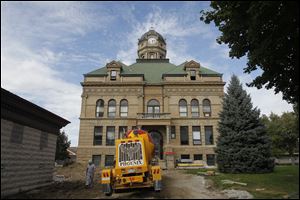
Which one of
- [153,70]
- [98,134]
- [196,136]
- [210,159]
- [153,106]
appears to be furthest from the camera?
[153,70]

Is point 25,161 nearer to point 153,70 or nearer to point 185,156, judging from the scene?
point 185,156

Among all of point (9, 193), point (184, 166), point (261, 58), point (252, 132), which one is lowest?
point (184, 166)

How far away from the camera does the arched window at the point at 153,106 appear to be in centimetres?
3775

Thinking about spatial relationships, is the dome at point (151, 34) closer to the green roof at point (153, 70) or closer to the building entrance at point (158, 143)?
the green roof at point (153, 70)

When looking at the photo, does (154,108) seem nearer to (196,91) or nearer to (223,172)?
(196,91)

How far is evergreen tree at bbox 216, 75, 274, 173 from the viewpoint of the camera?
22250mm

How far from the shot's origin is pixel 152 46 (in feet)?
178

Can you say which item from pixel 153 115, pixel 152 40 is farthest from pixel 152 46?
pixel 153 115

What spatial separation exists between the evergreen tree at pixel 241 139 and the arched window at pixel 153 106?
13.7 metres

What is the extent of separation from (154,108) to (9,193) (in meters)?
26.9

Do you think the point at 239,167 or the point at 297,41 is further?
the point at 239,167

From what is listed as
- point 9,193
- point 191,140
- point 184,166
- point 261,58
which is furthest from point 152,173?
point 191,140

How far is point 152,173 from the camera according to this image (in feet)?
42.0

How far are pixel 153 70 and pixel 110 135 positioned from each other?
13512 millimetres
